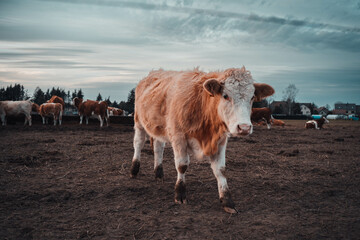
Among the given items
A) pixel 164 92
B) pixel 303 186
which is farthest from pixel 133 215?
pixel 303 186

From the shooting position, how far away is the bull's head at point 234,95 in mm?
3570

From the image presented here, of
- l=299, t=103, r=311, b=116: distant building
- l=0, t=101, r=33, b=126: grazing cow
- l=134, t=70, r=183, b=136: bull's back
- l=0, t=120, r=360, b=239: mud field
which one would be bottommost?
l=0, t=120, r=360, b=239: mud field

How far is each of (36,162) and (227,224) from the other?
5351mm

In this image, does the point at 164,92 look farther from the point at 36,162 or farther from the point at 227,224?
the point at 36,162

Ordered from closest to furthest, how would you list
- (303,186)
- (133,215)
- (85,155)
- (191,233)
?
1. (191,233)
2. (133,215)
3. (303,186)
4. (85,155)

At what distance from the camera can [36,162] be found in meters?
6.81

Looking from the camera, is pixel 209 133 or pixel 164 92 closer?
pixel 209 133

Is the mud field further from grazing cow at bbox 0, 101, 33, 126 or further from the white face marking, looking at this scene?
grazing cow at bbox 0, 101, 33, 126

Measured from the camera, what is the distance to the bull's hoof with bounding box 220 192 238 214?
396cm

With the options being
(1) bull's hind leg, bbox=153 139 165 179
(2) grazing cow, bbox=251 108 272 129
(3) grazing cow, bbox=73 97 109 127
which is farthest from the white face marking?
(2) grazing cow, bbox=251 108 272 129

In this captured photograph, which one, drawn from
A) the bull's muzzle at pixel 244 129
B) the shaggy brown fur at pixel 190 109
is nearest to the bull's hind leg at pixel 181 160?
the shaggy brown fur at pixel 190 109

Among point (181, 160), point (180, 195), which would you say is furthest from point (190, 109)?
point (180, 195)

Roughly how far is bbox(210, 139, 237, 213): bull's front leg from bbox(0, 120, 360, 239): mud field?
13cm

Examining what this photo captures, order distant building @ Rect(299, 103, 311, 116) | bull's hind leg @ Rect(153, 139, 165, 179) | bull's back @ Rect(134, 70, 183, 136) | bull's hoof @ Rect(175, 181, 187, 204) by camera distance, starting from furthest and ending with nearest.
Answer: distant building @ Rect(299, 103, 311, 116) < bull's hind leg @ Rect(153, 139, 165, 179) < bull's back @ Rect(134, 70, 183, 136) < bull's hoof @ Rect(175, 181, 187, 204)
